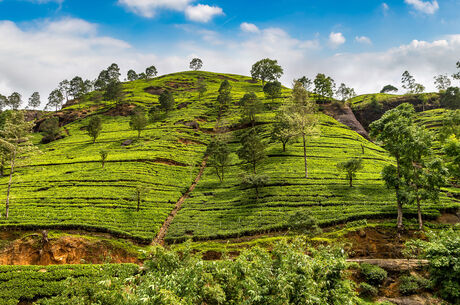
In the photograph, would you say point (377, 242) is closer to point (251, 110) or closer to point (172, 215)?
point (172, 215)

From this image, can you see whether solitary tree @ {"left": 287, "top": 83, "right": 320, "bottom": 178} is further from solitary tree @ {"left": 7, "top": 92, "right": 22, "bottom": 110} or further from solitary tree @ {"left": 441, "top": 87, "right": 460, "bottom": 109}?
solitary tree @ {"left": 7, "top": 92, "right": 22, "bottom": 110}

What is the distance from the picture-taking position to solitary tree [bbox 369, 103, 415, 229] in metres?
32.2

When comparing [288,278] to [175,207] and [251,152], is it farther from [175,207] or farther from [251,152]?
[251,152]

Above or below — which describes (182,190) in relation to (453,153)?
below

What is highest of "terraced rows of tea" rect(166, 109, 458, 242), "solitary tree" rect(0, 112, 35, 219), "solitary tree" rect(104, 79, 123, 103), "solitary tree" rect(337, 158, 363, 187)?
"solitary tree" rect(104, 79, 123, 103)

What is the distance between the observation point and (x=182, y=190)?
52938 mm

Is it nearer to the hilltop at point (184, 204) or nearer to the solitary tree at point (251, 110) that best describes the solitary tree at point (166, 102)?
the hilltop at point (184, 204)

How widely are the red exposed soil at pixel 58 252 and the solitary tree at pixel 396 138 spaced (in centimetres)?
4015

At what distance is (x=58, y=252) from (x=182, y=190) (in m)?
25.6

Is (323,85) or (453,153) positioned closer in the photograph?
(453,153)

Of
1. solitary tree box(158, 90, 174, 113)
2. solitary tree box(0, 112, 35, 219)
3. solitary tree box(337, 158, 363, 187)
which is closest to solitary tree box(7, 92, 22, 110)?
solitary tree box(158, 90, 174, 113)

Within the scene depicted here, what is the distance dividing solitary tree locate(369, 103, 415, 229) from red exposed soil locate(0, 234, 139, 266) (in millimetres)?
40149

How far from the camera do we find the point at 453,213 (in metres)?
35.7

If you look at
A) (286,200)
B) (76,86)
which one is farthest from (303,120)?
(76,86)
